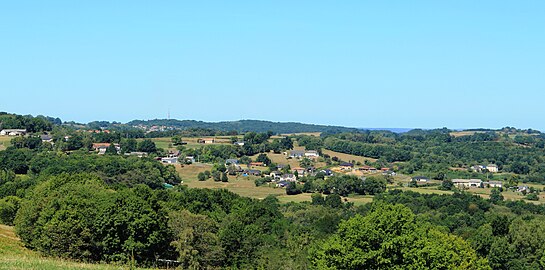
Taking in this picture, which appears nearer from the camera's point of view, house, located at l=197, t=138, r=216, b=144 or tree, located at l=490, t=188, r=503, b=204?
tree, located at l=490, t=188, r=503, b=204

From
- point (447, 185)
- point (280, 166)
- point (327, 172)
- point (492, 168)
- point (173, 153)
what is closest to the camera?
point (447, 185)

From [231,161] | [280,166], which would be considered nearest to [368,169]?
[280,166]

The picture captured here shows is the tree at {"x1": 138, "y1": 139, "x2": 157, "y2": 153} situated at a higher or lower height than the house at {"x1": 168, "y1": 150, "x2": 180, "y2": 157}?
higher

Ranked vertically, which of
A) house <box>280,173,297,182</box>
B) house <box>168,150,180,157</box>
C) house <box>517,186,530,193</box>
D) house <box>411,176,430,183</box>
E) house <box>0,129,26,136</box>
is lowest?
house <box>517,186,530,193</box>

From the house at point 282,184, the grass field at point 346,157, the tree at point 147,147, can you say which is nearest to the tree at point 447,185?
the house at point 282,184

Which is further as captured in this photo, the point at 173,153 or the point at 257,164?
the point at 173,153

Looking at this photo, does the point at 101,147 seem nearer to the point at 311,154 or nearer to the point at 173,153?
the point at 173,153

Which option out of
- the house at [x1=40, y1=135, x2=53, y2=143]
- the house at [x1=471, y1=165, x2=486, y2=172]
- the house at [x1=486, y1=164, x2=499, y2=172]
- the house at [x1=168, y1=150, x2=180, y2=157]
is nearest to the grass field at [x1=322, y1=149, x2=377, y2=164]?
the house at [x1=471, y1=165, x2=486, y2=172]

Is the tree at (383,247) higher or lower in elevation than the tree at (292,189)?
higher

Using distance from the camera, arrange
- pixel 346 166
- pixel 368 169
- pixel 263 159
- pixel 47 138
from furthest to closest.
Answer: pixel 263 159
pixel 346 166
pixel 368 169
pixel 47 138

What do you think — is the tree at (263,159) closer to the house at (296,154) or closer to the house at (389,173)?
the house at (296,154)

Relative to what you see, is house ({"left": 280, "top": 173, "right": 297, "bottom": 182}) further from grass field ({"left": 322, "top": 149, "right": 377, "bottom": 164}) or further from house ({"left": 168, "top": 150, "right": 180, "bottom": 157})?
grass field ({"left": 322, "top": 149, "right": 377, "bottom": 164})

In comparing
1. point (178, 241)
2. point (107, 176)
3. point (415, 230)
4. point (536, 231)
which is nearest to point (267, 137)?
point (107, 176)

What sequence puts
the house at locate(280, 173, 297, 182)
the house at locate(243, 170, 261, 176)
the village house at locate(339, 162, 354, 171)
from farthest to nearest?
the village house at locate(339, 162, 354, 171) → the house at locate(243, 170, 261, 176) → the house at locate(280, 173, 297, 182)
